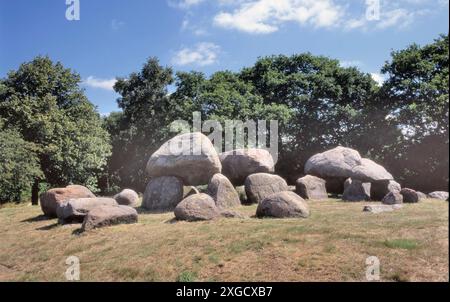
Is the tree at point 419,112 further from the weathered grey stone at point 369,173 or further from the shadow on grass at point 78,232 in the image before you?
the shadow on grass at point 78,232

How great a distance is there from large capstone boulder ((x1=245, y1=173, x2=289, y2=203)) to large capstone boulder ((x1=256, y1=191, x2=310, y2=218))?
4939 millimetres

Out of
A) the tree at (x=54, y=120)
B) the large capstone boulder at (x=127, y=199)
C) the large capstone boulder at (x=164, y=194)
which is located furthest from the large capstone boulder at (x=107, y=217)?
the tree at (x=54, y=120)

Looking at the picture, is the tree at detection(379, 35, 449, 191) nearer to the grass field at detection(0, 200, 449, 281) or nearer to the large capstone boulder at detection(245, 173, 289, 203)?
the large capstone boulder at detection(245, 173, 289, 203)

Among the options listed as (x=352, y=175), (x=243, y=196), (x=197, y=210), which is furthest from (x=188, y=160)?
(x=352, y=175)

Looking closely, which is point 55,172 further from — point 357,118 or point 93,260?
Answer: point 357,118

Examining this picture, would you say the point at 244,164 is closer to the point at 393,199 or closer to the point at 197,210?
the point at 197,210

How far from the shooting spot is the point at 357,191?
21.4m

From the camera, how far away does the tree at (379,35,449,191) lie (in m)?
29.4

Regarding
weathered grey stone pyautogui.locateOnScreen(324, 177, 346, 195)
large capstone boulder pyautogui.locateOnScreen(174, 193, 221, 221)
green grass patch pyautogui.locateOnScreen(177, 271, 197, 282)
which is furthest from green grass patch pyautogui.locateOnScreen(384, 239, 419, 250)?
weathered grey stone pyautogui.locateOnScreen(324, 177, 346, 195)

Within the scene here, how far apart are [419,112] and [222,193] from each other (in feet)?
62.6

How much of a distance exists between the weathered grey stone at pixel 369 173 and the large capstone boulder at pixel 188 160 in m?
8.61
